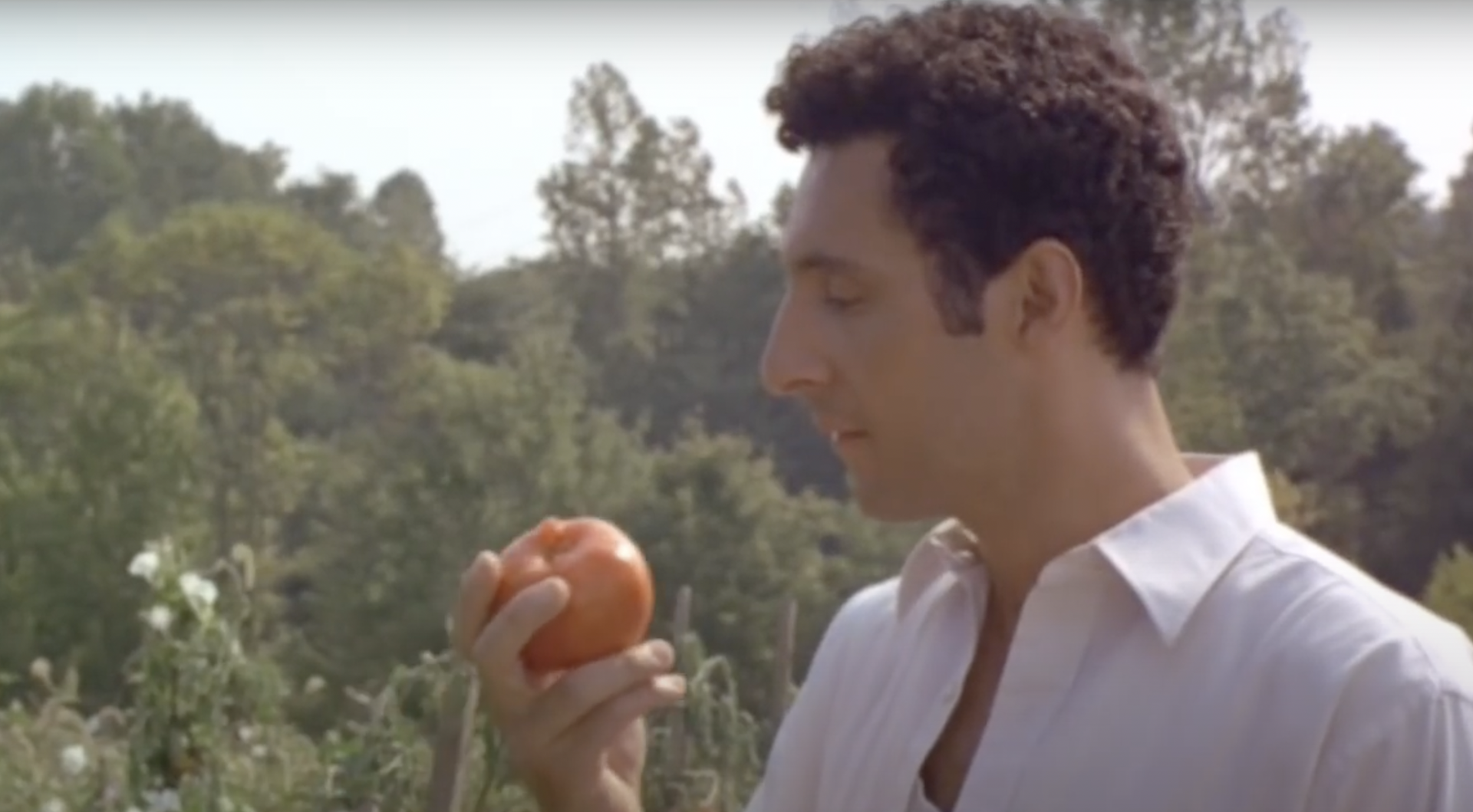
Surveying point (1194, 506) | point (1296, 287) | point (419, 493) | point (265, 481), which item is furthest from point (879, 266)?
point (265, 481)

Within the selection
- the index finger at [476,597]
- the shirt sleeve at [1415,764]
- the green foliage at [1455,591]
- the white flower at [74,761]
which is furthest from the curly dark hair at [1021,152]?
the green foliage at [1455,591]

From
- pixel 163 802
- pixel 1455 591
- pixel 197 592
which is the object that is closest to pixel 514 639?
pixel 197 592

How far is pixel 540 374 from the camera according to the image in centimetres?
2011

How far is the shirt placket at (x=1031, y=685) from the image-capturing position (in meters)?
1.38

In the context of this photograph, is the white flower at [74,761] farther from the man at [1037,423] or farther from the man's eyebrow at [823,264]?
the man's eyebrow at [823,264]

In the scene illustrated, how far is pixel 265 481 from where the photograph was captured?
22.1m

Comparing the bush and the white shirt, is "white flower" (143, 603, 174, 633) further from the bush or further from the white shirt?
the white shirt

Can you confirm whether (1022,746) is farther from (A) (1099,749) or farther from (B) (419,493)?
(B) (419,493)

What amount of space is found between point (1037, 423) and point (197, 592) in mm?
2509

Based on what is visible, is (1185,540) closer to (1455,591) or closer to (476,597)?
(476,597)

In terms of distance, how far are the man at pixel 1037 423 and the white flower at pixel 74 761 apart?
2.85m

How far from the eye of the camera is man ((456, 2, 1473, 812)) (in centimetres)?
135

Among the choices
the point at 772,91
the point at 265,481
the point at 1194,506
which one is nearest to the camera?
the point at 1194,506

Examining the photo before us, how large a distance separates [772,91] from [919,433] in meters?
0.27
